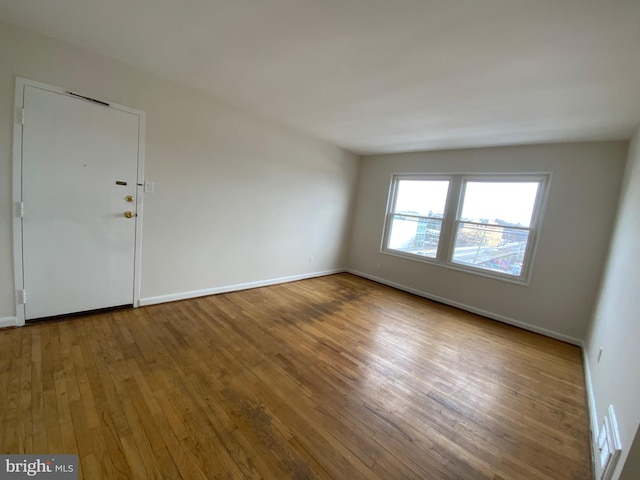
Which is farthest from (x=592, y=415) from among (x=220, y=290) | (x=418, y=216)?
(x=220, y=290)

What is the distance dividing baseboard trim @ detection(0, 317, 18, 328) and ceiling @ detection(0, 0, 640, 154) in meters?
2.44

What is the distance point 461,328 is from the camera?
3.32 m

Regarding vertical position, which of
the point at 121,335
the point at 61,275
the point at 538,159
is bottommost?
the point at 121,335

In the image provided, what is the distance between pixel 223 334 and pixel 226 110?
270 cm

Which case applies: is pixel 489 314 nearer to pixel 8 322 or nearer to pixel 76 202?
pixel 76 202

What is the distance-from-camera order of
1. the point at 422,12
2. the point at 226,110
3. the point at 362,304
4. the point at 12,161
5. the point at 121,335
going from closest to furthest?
the point at 422,12
the point at 12,161
the point at 121,335
the point at 226,110
the point at 362,304

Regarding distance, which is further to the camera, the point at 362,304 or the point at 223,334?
the point at 362,304

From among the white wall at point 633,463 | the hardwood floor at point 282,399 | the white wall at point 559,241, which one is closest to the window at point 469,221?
the white wall at point 559,241

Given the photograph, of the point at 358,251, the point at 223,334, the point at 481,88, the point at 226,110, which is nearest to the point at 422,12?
the point at 481,88

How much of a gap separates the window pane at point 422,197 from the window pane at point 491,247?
1.73 feet

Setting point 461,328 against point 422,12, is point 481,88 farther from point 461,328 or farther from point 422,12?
point 461,328

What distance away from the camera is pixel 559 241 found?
3295mm

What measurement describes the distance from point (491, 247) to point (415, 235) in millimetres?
1191

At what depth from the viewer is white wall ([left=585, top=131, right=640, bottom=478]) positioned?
1361 mm
